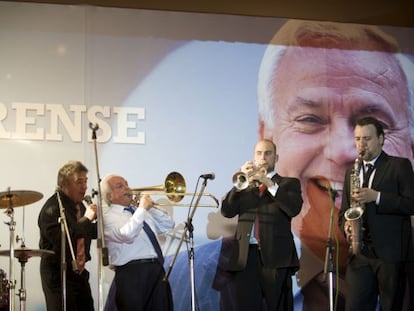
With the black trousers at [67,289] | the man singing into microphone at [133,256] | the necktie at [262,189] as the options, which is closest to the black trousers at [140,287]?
the man singing into microphone at [133,256]

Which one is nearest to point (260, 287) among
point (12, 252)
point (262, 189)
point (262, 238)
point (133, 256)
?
point (262, 238)

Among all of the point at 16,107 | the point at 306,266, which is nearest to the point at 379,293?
the point at 306,266

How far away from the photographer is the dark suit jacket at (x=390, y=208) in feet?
23.7

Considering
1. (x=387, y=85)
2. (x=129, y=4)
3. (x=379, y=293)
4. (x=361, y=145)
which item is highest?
(x=129, y=4)

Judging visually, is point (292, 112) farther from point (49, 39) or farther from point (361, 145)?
point (49, 39)

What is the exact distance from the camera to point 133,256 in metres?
7.08

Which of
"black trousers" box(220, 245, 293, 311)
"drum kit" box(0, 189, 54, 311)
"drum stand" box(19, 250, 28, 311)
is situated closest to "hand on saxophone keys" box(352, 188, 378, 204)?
"black trousers" box(220, 245, 293, 311)

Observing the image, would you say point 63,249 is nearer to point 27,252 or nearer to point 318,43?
point 27,252

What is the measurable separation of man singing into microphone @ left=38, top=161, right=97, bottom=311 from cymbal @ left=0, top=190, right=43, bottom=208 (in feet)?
0.80

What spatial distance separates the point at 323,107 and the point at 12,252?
11.4 feet

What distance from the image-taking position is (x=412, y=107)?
27.9ft

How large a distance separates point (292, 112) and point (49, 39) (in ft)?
8.20

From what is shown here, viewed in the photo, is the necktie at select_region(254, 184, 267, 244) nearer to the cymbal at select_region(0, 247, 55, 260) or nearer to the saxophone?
the saxophone

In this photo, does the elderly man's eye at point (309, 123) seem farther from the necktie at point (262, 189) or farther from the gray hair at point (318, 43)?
the necktie at point (262, 189)
